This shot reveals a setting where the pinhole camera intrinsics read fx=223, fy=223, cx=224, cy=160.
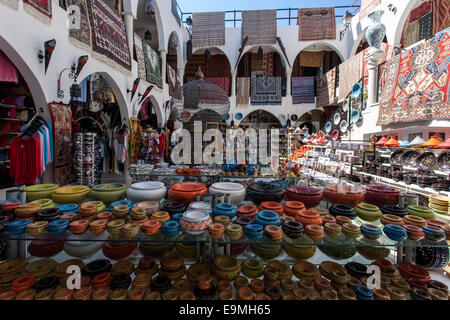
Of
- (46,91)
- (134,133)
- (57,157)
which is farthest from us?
(134,133)

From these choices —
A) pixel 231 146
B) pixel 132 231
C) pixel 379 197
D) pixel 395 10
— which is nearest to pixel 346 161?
pixel 231 146

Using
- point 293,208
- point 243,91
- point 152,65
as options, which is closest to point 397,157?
point 293,208

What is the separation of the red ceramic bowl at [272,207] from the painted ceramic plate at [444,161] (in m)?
4.13

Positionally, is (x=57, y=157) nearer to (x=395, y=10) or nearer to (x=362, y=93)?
(x=362, y=93)

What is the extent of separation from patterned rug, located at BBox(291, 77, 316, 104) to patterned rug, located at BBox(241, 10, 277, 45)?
7.03ft

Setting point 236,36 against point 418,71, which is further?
point 236,36

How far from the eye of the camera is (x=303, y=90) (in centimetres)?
1067

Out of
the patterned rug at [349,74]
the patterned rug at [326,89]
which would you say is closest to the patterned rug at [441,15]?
the patterned rug at [349,74]

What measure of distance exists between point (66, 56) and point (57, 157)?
60.2 inches

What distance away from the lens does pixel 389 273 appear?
1.17 meters

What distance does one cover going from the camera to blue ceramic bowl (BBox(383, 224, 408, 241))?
3.21 ft

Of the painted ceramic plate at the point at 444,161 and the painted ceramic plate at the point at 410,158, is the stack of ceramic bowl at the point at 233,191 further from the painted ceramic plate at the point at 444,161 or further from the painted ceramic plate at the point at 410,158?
the painted ceramic plate at the point at 410,158

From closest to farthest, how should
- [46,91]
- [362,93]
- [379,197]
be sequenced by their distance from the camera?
[379,197] → [46,91] → [362,93]

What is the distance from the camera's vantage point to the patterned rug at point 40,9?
2657 millimetres
